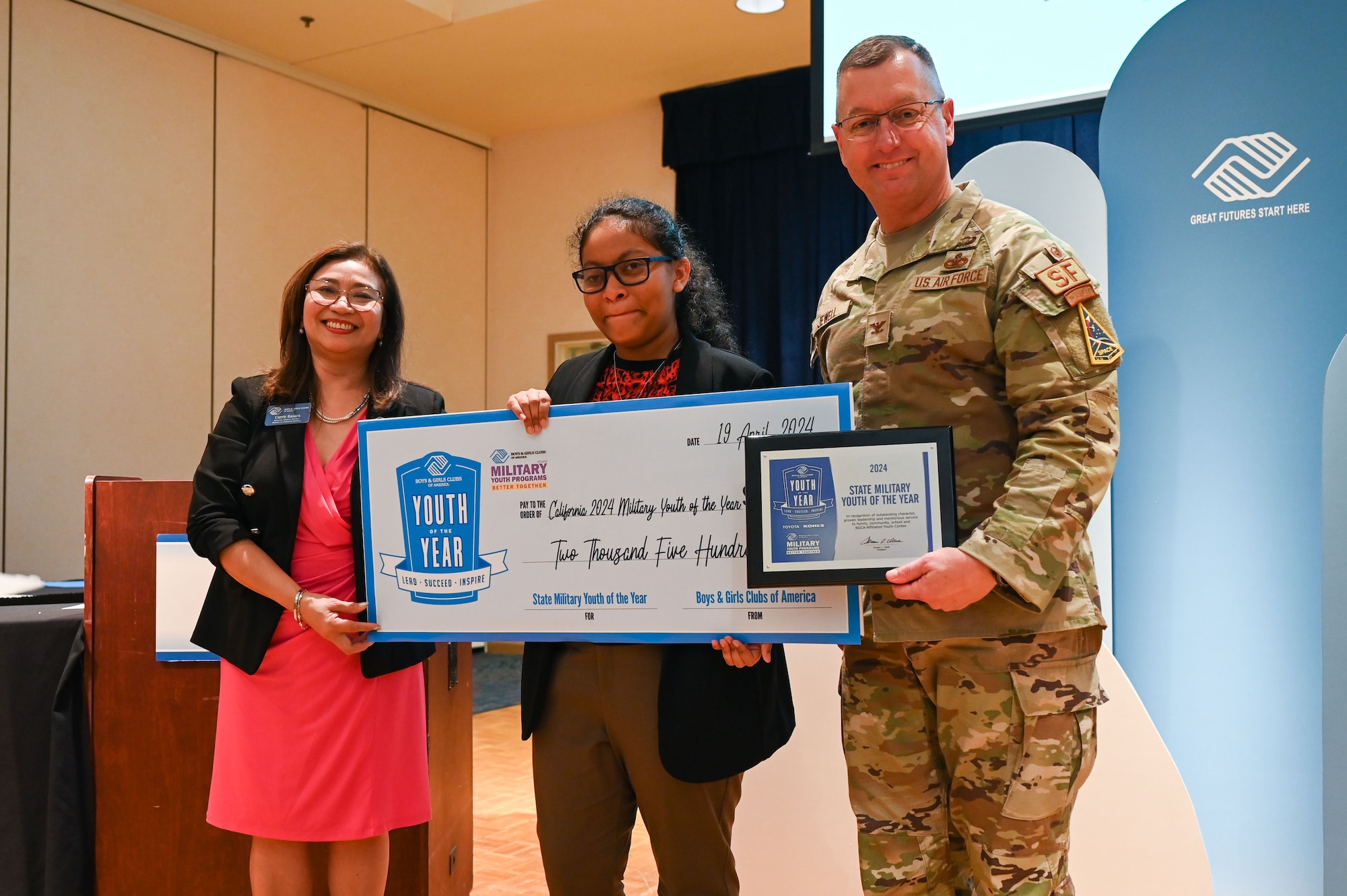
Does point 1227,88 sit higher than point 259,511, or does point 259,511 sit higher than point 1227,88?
point 1227,88

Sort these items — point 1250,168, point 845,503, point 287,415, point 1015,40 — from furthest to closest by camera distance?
point 1015,40 → point 1250,168 → point 287,415 → point 845,503

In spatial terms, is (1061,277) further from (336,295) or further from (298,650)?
(298,650)

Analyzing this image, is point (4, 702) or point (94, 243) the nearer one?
point (4, 702)

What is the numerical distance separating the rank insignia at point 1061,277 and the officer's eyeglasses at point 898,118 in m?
0.31

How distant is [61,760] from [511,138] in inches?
255

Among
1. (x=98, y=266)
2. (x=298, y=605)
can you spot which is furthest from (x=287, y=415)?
(x=98, y=266)

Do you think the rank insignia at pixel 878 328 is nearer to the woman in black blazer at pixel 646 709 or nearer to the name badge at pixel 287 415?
the woman in black blazer at pixel 646 709

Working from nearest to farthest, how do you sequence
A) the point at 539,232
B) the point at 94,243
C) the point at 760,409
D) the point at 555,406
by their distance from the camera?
the point at 760,409 < the point at 555,406 < the point at 94,243 < the point at 539,232

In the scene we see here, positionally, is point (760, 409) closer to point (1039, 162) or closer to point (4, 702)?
point (1039, 162)

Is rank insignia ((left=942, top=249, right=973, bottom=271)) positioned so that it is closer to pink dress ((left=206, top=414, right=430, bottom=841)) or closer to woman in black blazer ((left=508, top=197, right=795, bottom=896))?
woman in black blazer ((left=508, top=197, right=795, bottom=896))

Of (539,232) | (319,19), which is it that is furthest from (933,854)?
(539,232)

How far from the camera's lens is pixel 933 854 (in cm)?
161

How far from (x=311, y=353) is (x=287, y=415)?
16 centimetres

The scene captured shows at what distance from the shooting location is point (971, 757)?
1.54 meters
